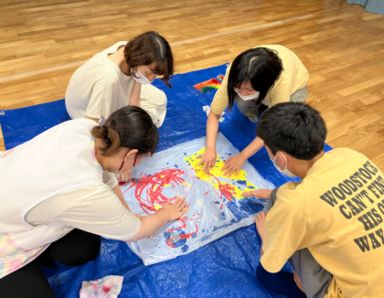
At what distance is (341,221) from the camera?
92cm

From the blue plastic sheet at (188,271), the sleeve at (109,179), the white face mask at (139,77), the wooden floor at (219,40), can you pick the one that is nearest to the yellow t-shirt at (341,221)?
the blue plastic sheet at (188,271)

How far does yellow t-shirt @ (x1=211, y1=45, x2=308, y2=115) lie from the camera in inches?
61.4

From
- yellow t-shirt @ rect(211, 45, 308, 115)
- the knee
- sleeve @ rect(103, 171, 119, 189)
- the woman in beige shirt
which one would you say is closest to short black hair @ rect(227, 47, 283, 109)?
the woman in beige shirt

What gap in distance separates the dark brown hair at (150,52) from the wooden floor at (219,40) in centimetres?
103

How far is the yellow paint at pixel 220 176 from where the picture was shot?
1.64 metres

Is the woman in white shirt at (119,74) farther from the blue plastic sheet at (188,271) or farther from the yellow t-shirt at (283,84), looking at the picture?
the blue plastic sheet at (188,271)

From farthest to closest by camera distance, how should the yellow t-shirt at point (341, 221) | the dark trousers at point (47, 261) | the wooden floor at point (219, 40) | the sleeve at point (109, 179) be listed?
the wooden floor at point (219, 40) → the sleeve at point (109, 179) → the dark trousers at point (47, 261) → the yellow t-shirt at point (341, 221)

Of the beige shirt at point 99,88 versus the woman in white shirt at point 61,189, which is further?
the beige shirt at point 99,88

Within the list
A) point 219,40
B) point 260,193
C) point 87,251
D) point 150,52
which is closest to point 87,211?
point 87,251

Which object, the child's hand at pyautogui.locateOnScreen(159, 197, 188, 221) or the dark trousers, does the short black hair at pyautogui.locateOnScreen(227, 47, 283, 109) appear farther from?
the dark trousers

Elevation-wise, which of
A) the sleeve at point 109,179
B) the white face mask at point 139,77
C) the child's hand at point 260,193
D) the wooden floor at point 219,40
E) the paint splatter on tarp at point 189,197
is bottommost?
the wooden floor at point 219,40

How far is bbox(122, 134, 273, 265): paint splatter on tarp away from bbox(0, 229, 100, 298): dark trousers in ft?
0.62

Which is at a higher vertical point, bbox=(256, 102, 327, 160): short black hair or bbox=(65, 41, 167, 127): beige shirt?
bbox=(256, 102, 327, 160): short black hair

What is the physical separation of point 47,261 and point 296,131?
1075mm
